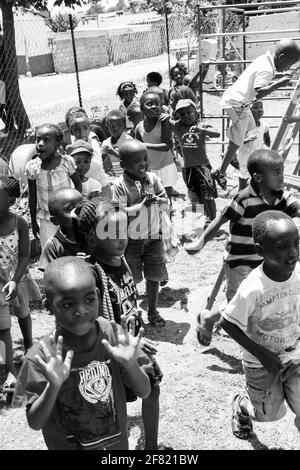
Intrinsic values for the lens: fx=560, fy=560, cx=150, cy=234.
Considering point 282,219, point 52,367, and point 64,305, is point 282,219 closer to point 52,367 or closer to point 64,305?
point 64,305

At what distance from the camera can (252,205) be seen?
327cm

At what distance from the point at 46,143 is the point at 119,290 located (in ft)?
6.15

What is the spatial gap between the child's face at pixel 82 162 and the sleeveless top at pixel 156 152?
4.01 ft

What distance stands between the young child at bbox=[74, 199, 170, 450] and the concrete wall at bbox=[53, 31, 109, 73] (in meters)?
31.3

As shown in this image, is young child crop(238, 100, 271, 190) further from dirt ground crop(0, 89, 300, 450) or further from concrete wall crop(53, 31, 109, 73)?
concrete wall crop(53, 31, 109, 73)

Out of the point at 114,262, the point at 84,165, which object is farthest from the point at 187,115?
the point at 114,262

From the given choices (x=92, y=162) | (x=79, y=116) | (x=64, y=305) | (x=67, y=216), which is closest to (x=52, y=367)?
(x=64, y=305)

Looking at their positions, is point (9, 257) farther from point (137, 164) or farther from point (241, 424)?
point (241, 424)

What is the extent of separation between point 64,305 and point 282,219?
43.5 inches

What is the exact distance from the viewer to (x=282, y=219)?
254 centimetres

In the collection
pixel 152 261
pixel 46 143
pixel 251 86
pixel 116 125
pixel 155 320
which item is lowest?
pixel 155 320

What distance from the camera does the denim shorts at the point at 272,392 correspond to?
8.53 feet

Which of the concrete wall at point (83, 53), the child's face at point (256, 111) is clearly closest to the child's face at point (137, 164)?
the child's face at point (256, 111)

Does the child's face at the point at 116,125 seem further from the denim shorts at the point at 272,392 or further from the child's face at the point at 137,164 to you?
the denim shorts at the point at 272,392
